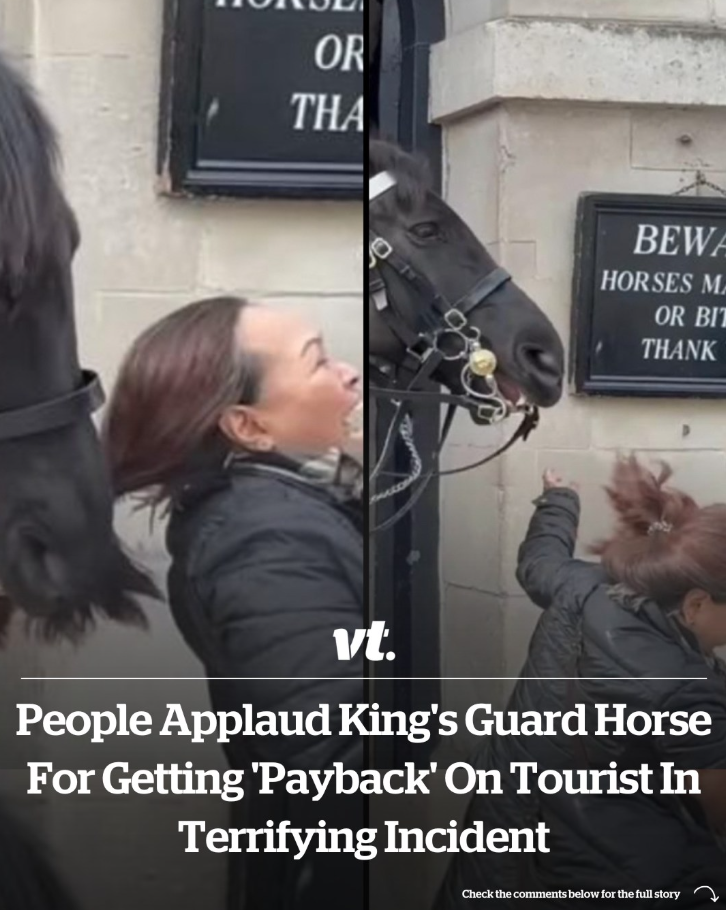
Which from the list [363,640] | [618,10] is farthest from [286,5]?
[363,640]

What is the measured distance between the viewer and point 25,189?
249cm

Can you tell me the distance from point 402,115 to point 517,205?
21cm

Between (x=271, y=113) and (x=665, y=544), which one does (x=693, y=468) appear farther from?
(x=271, y=113)

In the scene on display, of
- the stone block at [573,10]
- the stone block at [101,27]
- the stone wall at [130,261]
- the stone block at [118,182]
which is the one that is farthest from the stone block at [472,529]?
the stone block at [101,27]

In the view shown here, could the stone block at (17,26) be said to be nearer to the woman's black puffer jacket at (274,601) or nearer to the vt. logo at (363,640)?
the woman's black puffer jacket at (274,601)

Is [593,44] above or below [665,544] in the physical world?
above

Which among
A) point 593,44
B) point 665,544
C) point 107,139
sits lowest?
point 665,544

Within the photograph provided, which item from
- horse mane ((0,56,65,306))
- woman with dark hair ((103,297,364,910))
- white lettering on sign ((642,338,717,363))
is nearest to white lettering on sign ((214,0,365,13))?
horse mane ((0,56,65,306))

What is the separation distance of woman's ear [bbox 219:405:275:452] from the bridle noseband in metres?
0.16

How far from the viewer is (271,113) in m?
2.51

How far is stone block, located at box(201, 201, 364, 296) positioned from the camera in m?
2.51

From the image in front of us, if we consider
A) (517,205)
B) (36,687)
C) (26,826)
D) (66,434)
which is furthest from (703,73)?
(26,826)

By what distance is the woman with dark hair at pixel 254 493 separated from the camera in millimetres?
2527

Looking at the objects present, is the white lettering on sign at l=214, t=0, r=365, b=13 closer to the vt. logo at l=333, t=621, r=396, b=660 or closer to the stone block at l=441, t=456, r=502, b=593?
the stone block at l=441, t=456, r=502, b=593
